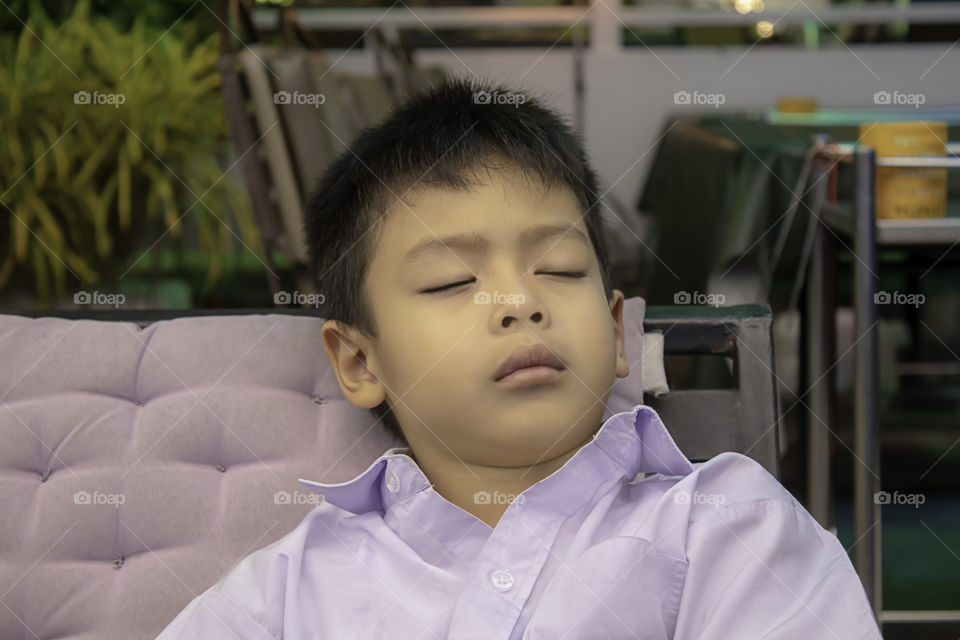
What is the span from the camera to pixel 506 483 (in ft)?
3.43

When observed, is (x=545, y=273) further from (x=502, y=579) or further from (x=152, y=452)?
(x=152, y=452)

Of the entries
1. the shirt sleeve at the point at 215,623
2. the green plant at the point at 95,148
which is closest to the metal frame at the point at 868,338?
the shirt sleeve at the point at 215,623

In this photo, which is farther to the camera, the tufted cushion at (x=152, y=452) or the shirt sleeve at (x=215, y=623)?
the tufted cushion at (x=152, y=452)

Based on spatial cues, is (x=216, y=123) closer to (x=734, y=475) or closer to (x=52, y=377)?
(x=52, y=377)

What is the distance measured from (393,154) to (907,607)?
4.74ft

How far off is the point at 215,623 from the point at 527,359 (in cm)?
40

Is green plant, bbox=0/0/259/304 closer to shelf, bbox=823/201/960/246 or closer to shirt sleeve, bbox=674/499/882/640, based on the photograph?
shelf, bbox=823/201/960/246

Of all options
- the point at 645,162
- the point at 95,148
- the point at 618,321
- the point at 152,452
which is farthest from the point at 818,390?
the point at 645,162

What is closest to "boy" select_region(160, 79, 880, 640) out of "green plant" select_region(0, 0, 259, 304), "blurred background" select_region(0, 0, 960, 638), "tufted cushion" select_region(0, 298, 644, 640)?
"tufted cushion" select_region(0, 298, 644, 640)

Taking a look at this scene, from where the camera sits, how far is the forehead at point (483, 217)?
40.2 inches

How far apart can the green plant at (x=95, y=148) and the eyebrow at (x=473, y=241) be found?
84.4 inches

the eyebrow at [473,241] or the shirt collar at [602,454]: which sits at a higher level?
the eyebrow at [473,241]

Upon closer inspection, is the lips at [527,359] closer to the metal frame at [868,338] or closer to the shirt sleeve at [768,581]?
the shirt sleeve at [768,581]

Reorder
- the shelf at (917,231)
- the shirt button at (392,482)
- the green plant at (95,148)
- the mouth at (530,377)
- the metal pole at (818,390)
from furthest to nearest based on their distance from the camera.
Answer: the green plant at (95,148), the metal pole at (818,390), the shelf at (917,231), the shirt button at (392,482), the mouth at (530,377)
